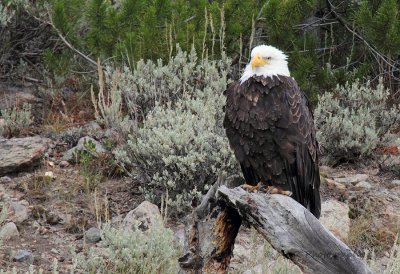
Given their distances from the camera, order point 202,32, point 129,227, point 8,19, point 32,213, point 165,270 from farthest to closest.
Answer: point 8,19, point 202,32, point 32,213, point 129,227, point 165,270

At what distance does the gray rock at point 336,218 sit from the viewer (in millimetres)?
5855

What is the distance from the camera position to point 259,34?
8680 mm

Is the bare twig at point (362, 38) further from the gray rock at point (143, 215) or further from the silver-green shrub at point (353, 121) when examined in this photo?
the gray rock at point (143, 215)

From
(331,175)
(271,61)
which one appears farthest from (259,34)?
(271,61)

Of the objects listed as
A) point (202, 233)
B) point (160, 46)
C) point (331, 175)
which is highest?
point (160, 46)

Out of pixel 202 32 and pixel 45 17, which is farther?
pixel 45 17

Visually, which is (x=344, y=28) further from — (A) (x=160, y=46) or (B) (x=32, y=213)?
(B) (x=32, y=213)

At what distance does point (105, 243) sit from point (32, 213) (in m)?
1.36

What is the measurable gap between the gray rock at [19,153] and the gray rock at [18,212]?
0.62m

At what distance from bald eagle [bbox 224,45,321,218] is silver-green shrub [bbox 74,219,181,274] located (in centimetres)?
75

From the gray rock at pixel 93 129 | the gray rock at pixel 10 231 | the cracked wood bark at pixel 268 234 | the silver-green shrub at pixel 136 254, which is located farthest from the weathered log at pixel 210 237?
the gray rock at pixel 93 129

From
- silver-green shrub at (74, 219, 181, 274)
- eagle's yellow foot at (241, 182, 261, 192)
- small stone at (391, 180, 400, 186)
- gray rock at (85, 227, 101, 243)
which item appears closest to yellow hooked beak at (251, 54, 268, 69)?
eagle's yellow foot at (241, 182, 261, 192)

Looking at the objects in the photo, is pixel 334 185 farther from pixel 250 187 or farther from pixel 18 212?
pixel 18 212

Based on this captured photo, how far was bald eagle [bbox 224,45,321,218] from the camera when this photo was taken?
15.3ft
